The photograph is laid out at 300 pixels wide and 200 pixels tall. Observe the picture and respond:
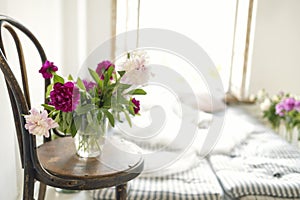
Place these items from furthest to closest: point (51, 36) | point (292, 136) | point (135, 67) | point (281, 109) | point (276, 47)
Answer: point (276, 47), point (292, 136), point (281, 109), point (51, 36), point (135, 67)

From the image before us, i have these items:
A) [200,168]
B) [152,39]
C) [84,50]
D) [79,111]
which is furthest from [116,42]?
[79,111]

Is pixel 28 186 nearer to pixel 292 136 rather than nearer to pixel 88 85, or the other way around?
pixel 88 85

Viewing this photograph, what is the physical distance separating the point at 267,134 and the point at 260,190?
94cm

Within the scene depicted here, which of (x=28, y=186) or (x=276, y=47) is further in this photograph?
(x=276, y=47)

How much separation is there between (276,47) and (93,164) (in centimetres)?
259

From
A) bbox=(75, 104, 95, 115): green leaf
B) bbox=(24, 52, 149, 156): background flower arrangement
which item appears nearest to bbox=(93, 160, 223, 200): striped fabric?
bbox=(24, 52, 149, 156): background flower arrangement

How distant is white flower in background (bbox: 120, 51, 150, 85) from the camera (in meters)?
1.22

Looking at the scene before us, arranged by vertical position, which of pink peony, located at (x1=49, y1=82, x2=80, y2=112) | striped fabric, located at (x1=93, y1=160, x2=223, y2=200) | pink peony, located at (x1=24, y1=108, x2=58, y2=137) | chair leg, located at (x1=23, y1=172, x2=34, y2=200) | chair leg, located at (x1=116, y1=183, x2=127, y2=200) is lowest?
striped fabric, located at (x1=93, y1=160, x2=223, y2=200)

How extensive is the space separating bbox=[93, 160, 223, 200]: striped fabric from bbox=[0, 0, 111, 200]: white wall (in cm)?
44

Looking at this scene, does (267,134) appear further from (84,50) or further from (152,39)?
(84,50)

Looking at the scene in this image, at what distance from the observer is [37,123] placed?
99 centimetres

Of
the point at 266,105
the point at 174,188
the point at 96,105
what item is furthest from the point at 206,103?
the point at 96,105

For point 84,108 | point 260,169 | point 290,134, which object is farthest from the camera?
point 290,134

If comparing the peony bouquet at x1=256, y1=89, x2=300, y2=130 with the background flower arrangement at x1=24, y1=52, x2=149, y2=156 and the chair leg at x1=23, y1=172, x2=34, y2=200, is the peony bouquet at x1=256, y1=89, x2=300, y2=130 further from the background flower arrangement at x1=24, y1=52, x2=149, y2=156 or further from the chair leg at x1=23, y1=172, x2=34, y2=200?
the chair leg at x1=23, y1=172, x2=34, y2=200
